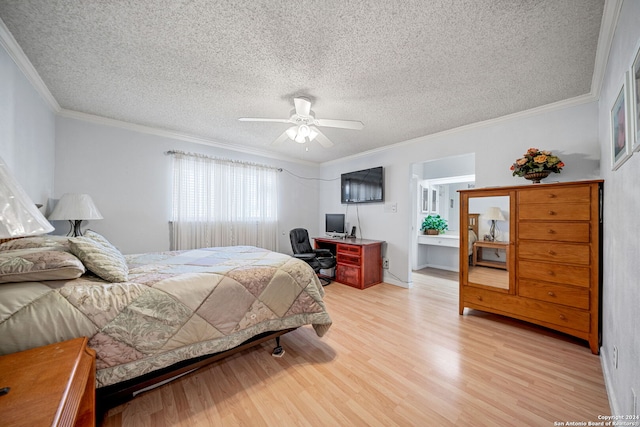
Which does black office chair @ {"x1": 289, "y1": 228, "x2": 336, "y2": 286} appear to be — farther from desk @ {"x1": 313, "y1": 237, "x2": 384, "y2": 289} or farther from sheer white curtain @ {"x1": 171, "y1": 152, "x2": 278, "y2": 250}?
sheer white curtain @ {"x1": 171, "y1": 152, "x2": 278, "y2": 250}

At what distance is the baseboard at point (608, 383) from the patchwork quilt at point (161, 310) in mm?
1814

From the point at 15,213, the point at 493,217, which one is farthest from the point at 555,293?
the point at 15,213

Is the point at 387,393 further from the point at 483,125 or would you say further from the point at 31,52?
the point at 31,52

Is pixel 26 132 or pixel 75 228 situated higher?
pixel 26 132

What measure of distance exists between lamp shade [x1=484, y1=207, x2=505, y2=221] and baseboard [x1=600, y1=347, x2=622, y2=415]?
1.30 m

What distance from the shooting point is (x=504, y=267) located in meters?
2.54

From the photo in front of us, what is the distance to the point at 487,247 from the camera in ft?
8.77

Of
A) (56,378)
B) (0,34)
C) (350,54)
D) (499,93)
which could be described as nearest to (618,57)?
(499,93)

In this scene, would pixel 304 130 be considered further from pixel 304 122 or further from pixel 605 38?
pixel 605 38

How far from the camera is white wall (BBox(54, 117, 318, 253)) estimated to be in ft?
9.41

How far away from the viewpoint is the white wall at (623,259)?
3.56ft

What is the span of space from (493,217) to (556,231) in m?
0.52

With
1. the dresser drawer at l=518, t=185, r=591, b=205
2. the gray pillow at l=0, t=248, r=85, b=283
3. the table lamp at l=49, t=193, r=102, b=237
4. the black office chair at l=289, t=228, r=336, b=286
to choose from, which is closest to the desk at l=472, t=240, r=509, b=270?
the dresser drawer at l=518, t=185, r=591, b=205

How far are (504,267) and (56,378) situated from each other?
339 centimetres
